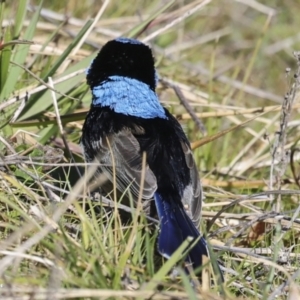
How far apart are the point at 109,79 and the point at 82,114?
0.90 feet

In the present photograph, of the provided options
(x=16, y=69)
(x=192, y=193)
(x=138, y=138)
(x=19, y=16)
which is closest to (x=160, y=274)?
(x=192, y=193)

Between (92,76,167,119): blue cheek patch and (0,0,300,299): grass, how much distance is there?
0.69 ft

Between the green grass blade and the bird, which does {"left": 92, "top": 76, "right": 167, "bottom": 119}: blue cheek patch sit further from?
the green grass blade

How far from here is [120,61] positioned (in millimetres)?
4055

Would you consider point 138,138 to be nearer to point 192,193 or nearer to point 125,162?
point 125,162

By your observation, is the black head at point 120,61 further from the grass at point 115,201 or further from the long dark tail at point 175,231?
the long dark tail at point 175,231

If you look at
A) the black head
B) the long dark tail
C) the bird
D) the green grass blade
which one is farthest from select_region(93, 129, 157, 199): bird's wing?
the green grass blade

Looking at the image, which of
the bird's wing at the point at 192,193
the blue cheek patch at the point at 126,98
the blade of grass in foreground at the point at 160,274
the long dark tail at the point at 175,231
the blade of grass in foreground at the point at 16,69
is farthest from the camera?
the blade of grass in foreground at the point at 16,69

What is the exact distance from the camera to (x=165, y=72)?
5312 mm

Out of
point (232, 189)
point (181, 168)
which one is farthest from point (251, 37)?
point (181, 168)

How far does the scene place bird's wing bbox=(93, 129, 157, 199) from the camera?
11.6 ft

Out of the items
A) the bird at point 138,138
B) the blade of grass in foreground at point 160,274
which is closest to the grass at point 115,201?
the blade of grass in foreground at point 160,274

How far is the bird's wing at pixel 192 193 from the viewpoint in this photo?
3496 millimetres

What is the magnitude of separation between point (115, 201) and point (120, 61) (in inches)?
47.2
